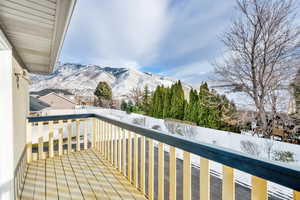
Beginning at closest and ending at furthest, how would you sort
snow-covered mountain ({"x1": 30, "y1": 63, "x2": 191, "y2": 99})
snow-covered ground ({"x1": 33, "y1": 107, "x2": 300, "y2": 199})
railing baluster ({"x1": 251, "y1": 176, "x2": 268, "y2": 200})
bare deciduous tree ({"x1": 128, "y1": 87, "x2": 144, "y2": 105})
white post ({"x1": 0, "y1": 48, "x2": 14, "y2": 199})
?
railing baluster ({"x1": 251, "y1": 176, "x2": 268, "y2": 200}) < white post ({"x1": 0, "y1": 48, "x2": 14, "y2": 199}) < snow-covered ground ({"x1": 33, "y1": 107, "x2": 300, "y2": 199}) < bare deciduous tree ({"x1": 128, "y1": 87, "x2": 144, "y2": 105}) < snow-covered mountain ({"x1": 30, "y1": 63, "x2": 191, "y2": 99})

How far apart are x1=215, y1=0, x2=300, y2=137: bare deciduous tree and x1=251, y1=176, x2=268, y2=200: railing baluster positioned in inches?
281

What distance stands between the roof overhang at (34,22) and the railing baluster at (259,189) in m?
1.63

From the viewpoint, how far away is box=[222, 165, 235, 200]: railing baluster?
1062 millimetres

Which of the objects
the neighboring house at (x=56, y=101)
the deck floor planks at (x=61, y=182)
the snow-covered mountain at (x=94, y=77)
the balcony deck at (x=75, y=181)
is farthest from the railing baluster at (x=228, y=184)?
the snow-covered mountain at (x=94, y=77)

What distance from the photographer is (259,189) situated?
92cm

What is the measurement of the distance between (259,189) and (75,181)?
243 centimetres

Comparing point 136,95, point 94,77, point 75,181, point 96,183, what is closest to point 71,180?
point 75,181

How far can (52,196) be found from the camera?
214 cm

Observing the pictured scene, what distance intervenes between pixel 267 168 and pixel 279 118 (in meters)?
7.56

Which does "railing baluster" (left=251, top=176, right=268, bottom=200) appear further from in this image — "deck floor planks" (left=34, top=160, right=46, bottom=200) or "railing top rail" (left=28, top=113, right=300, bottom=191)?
"deck floor planks" (left=34, top=160, right=46, bottom=200)

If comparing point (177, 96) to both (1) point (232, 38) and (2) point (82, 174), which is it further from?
(2) point (82, 174)

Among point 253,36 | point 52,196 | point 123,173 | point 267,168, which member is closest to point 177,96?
point 253,36

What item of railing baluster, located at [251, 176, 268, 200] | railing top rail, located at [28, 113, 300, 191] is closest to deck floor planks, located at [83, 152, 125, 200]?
railing top rail, located at [28, 113, 300, 191]

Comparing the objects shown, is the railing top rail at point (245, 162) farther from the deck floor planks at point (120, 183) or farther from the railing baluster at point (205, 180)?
the deck floor planks at point (120, 183)
